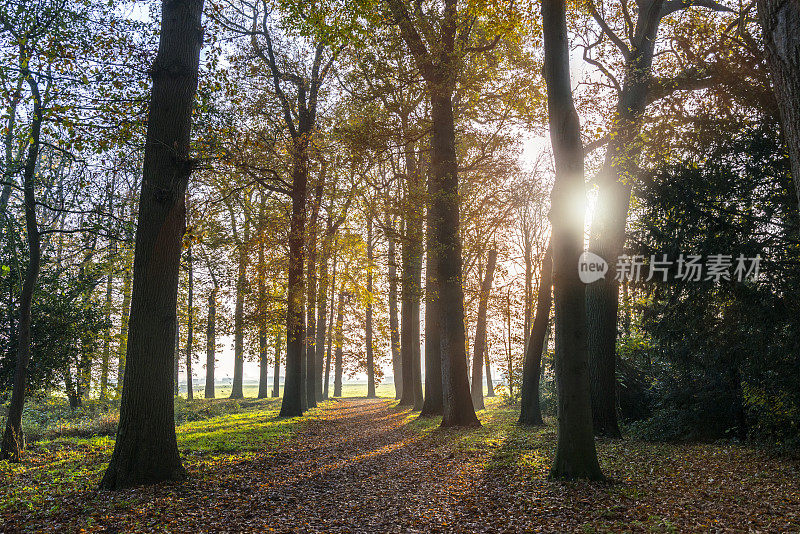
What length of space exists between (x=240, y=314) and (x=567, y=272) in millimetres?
15242

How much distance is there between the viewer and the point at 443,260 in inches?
512

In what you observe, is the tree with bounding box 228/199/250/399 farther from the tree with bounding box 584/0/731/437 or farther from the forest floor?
the tree with bounding box 584/0/731/437

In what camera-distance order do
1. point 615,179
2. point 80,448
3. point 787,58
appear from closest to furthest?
point 787,58 → point 80,448 → point 615,179

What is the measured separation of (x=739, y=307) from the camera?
9492 mm

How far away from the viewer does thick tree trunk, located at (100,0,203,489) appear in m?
6.69

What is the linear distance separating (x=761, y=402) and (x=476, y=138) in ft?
30.1

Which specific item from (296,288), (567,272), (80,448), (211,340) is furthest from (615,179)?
(211,340)

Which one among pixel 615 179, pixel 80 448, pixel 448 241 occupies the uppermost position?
pixel 615 179

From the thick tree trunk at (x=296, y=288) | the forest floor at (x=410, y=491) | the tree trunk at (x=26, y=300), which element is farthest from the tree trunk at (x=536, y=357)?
the tree trunk at (x=26, y=300)

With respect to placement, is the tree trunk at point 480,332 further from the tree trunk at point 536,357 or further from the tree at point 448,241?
the tree at point 448,241

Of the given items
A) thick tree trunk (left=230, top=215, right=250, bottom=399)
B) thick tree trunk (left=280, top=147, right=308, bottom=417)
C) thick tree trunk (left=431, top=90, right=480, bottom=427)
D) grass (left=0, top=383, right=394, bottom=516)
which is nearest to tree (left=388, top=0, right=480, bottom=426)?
thick tree trunk (left=431, top=90, right=480, bottom=427)

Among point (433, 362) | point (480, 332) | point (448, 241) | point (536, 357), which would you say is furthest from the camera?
point (480, 332)

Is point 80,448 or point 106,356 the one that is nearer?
point 80,448

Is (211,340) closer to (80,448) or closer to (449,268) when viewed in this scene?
(80,448)
